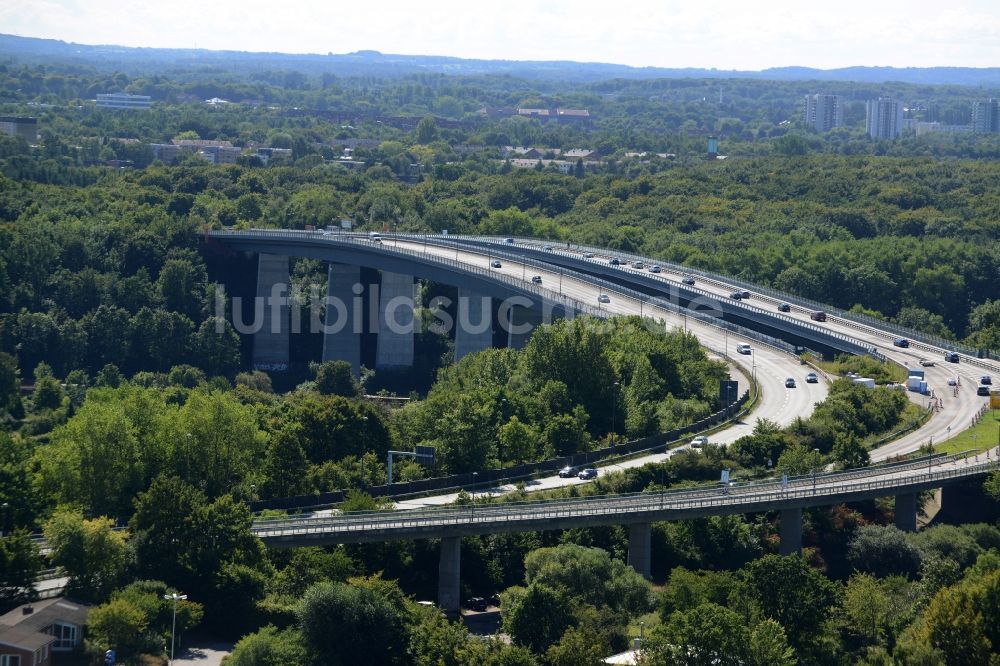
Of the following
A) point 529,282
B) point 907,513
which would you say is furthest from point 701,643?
point 529,282

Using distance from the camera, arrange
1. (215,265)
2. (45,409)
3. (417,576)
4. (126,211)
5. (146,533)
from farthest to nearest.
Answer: (126,211)
(215,265)
(45,409)
(417,576)
(146,533)

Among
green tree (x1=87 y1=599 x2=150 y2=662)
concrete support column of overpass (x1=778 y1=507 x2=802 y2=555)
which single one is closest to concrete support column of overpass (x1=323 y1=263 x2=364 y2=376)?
concrete support column of overpass (x1=778 y1=507 x2=802 y2=555)

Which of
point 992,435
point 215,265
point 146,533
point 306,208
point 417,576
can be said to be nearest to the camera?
Answer: point 146,533

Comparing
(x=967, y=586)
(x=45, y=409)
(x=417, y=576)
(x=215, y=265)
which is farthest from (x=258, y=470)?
(x=215, y=265)

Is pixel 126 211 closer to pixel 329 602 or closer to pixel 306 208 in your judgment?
pixel 306 208

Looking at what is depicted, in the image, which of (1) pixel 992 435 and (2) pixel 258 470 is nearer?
(2) pixel 258 470

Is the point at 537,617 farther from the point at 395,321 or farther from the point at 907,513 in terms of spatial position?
the point at 395,321

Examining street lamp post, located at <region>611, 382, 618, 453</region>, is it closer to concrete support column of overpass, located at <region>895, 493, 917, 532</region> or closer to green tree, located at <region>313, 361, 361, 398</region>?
concrete support column of overpass, located at <region>895, 493, 917, 532</region>
